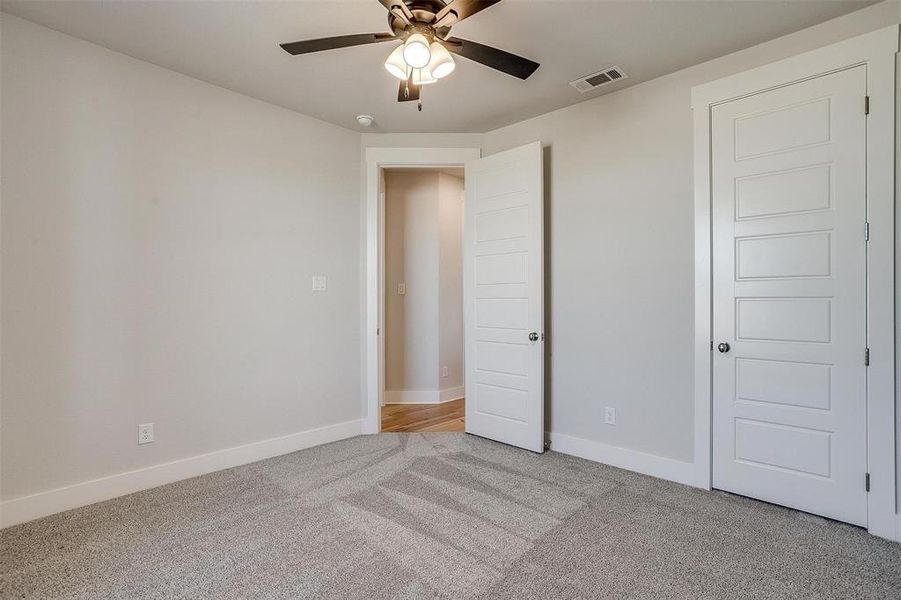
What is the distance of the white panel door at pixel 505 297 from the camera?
127 inches

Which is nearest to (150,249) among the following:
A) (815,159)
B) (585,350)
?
(585,350)

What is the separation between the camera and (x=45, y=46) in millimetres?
2279

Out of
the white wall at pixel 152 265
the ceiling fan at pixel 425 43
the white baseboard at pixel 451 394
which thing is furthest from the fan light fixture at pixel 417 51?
the white baseboard at pixel 451 394

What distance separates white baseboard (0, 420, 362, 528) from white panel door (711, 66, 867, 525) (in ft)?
9.54

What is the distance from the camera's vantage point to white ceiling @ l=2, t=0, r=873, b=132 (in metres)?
2.10

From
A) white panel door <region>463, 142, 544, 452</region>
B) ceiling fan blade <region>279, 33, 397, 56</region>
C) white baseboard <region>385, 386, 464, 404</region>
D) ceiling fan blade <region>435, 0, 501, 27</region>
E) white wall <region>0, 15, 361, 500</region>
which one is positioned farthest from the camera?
white baseboard <region>385, 386, 464, 404</region>

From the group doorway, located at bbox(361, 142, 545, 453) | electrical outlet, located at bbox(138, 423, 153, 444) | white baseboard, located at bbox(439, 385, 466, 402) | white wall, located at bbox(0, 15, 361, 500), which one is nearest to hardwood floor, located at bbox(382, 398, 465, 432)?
white baseboard, located at bbox(439, 385, 466, 402)

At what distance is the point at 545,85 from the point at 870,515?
119 inches

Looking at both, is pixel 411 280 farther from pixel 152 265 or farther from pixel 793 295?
pixel 793 295

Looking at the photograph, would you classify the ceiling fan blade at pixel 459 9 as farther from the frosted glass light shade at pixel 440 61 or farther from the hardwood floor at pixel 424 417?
the hardwood floor at pixel 424 417

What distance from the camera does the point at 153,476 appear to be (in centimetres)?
262

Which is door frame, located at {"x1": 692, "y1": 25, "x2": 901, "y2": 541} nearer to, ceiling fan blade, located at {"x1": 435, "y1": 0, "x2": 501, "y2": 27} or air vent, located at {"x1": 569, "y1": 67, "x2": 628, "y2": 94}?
air vent, located at {"x1": 569, "y1": 67, "x2": 628, "y2": 94}

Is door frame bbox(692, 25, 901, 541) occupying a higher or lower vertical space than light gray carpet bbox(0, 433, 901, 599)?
higher

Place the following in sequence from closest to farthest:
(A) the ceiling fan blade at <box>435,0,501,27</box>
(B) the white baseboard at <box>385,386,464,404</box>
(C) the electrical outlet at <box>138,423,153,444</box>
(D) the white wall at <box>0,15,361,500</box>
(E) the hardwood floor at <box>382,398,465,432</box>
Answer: (A) the ceiling fan blade at <box>435,0,501,27</box> < (D) the white wall at <box>0,15,361,500</box> < (C) the electrical outlet at <box>138,423,153,444</box> < (E) the hardwood floor at <box>382,398,465,432</box> < (B) the white baseboard at <box>385,386,464,404</box>
